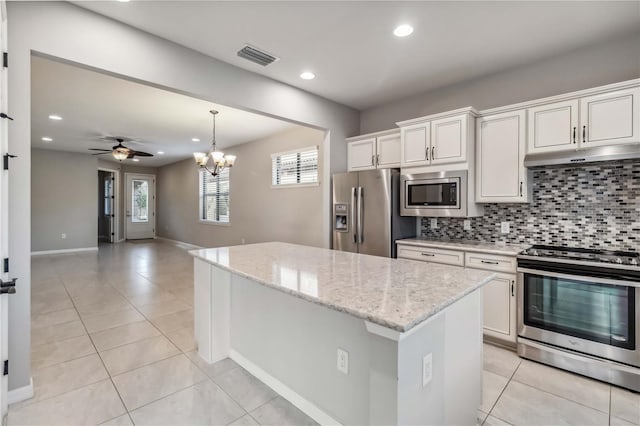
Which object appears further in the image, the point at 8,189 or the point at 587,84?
the point at 587,84

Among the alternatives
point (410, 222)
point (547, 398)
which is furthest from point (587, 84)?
point (547, 398)

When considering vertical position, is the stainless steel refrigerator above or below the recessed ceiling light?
below

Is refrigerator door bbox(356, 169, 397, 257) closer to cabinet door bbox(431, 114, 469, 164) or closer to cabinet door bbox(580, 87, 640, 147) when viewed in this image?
cabinet door bbox(431, 114, 469, 164)

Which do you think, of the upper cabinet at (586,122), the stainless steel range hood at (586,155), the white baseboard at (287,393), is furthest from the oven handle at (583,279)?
the white baseboard at (287,393)

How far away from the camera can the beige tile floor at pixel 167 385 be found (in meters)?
1.87

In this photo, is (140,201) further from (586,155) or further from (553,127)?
(586,155)

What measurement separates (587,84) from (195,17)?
11.4 feet

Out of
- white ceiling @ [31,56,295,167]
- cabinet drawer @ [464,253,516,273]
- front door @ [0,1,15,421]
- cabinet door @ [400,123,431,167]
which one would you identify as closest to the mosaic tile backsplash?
cabinet drawer @ [464,253,516,273]

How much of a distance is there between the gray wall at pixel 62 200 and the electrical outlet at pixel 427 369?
9.76 meters

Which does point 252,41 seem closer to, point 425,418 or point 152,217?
point 425,418

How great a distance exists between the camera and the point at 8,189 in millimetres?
1862

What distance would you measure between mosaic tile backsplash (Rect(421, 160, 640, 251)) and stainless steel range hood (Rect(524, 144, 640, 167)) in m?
0.28

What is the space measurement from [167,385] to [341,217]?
2555mm

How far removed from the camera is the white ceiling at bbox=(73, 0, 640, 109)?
2234mm
